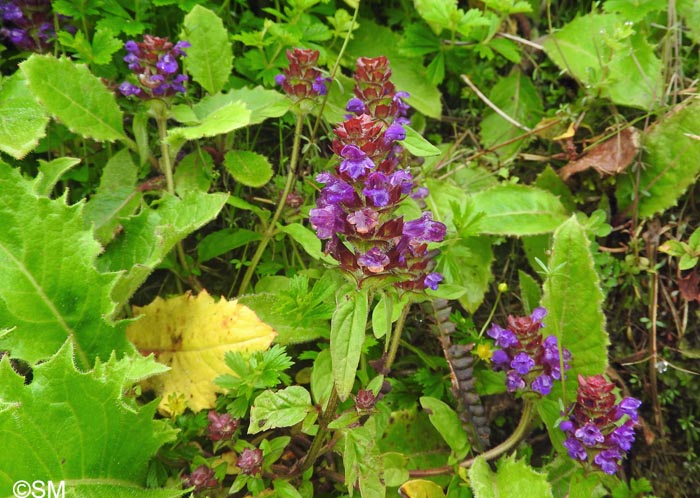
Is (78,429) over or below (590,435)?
over

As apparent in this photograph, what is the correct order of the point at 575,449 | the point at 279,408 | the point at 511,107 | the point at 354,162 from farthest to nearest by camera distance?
the point at 511,107 → the point at 575,449 → the point at 279,408 → the point at 354,162

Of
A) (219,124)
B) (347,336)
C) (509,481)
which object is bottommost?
(509,481)

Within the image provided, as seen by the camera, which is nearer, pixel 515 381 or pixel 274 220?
pixel 515 381

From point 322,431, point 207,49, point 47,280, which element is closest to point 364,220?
point 322,431

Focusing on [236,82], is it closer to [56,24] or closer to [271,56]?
[271,56]

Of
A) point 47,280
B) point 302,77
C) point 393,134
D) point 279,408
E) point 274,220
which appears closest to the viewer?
point 393,134

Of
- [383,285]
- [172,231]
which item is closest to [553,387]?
[383,285]

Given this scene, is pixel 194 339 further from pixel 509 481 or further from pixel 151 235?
pixel 509 481

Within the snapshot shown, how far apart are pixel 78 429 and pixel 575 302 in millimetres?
1754

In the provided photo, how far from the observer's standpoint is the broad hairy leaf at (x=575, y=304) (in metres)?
2.28

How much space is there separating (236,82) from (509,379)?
1791 mm

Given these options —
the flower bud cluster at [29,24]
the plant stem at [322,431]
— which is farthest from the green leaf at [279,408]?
the flower bud cluster at [29,24]

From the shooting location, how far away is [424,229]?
66.4 inches

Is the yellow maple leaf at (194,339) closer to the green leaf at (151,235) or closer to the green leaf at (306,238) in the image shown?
the green leaf at (151,235)
